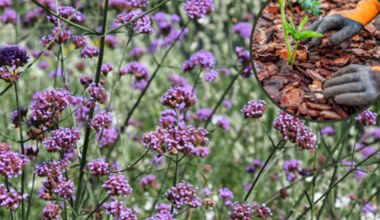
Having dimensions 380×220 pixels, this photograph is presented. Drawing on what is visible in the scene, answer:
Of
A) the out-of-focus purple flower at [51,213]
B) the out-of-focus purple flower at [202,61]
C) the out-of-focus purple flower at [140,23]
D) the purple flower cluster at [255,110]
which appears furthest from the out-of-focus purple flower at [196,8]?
the out-of-focus purple flower at [51,213]

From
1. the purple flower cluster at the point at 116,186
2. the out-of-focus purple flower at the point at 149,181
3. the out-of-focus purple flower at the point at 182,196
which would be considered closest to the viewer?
the purple flower cluster at the point at 116,186

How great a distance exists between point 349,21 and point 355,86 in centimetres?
21

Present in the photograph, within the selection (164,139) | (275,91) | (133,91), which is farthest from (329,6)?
(133,91)

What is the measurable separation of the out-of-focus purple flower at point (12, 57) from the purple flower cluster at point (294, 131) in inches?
36.4

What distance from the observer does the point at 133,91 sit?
5062mm

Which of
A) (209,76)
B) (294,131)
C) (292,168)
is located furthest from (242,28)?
(294,131)

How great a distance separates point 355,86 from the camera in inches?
80.4

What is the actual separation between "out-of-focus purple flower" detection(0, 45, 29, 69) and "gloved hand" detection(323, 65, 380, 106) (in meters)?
1.07

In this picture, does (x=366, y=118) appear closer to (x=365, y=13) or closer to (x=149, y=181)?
(x=365, y=13)

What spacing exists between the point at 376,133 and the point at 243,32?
1.09 meters

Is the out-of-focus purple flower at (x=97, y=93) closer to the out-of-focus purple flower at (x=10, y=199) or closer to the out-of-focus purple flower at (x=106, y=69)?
the out-of-focus purple flower at (x=10, y=199)

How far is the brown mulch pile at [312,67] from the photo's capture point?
215cm

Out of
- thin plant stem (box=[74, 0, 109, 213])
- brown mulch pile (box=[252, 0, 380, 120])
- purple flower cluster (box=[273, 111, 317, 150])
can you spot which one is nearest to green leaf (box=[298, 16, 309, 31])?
brown mulch pile (box=[252, 0, 380, 120])

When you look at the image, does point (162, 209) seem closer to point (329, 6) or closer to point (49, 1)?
point (329, 6)
